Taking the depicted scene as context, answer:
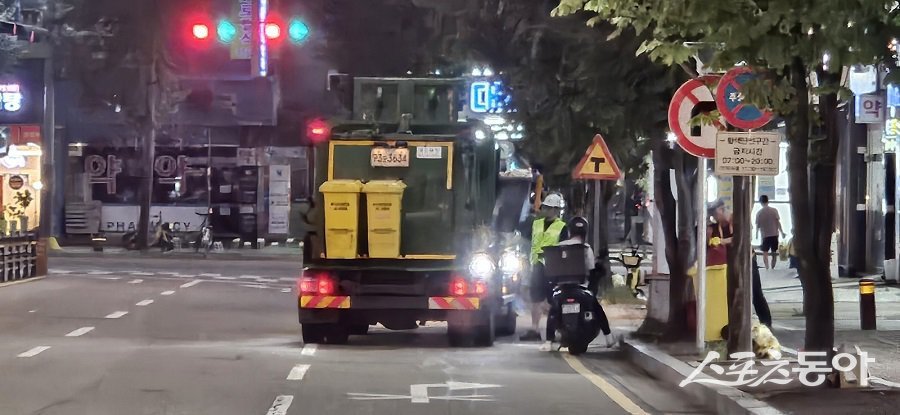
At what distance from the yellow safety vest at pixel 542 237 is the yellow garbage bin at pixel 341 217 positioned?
241cm

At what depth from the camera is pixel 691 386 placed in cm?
1239

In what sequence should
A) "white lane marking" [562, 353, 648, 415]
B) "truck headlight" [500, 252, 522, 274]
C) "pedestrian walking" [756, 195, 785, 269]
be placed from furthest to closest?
"pedestrian walking" [756, 195, 785, 269], "truck headlight" [500, 252, 522, 274], "white lane marking" [562, 353, 648, 415]

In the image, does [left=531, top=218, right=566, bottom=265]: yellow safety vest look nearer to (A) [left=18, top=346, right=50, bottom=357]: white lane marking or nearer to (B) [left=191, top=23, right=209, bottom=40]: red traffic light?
(B) [left=191, top=23, right=209, bottom=40]: red traffic light

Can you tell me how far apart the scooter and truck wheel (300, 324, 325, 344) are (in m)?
2.93

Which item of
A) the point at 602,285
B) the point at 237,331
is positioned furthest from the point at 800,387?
the point at 602,285

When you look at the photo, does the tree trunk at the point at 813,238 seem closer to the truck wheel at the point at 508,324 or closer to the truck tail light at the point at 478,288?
the truck tail light at the point at 478,288

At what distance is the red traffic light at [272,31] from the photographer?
18766 millimetres

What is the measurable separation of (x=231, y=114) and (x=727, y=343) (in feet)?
130

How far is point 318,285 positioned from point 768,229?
56.0 ft

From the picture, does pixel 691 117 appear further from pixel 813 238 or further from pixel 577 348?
pixel 577 348

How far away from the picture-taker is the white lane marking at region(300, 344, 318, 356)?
15.8m

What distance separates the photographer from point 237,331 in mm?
18766

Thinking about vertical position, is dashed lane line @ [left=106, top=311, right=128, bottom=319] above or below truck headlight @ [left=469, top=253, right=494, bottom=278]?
below

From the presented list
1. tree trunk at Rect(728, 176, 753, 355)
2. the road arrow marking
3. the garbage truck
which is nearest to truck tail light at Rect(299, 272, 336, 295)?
the garbage truck
